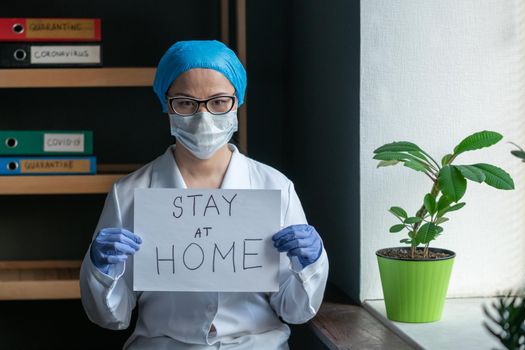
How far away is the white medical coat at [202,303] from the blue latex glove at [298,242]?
0.06 meters

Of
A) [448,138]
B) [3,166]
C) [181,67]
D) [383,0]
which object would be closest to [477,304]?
[448,138]

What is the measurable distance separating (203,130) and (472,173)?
568mm

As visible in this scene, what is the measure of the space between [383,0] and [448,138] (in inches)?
14.8

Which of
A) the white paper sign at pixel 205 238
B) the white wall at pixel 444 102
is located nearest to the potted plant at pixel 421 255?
the white wall at pixel 444 102

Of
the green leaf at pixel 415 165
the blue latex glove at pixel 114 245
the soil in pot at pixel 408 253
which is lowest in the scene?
the soil in pot at pixel 408 253

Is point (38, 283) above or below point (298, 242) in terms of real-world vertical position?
below

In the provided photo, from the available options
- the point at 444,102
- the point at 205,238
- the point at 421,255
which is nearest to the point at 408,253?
the point at 421,255

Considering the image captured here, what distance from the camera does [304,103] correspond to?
7.66 feet

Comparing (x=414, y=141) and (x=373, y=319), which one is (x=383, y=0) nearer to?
(x=414, y=141)

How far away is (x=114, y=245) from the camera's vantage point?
1.51m

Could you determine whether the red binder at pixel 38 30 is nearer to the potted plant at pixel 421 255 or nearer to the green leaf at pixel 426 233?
the potted plant at pixel 421 255

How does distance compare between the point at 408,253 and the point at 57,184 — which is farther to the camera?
the point at 57,184

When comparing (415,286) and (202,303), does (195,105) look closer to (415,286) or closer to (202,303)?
Result: (202,303)

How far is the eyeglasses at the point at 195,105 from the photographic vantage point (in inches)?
64.2
